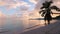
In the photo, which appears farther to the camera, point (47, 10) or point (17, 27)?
point (17, 27)

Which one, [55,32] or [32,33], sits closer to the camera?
[55,32]

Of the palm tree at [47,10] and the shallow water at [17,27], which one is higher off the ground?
the palm tree at [47,10]

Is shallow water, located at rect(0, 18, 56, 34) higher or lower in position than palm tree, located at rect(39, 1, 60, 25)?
lower

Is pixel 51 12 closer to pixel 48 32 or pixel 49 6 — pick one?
pixel 49 6

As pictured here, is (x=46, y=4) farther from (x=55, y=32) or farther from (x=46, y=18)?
(x=55, y=32)

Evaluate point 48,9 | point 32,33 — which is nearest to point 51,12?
point 48,9

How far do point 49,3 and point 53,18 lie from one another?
257 cm

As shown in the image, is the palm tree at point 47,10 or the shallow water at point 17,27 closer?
the palm tree at point 47,10

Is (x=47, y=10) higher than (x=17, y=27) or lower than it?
higher

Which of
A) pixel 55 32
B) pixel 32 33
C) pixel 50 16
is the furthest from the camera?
pixel 50 16

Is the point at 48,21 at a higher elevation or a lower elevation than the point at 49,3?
lower

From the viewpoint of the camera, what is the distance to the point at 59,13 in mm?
26578

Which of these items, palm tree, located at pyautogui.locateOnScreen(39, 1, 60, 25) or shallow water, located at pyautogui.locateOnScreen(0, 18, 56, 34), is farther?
shallow water, located at pyautogui.locateOnScreen(0, 18, 56, 34)

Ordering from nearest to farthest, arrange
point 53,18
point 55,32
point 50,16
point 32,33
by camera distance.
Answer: point 55,32, point 32,33, point 50,16, point 53,18
